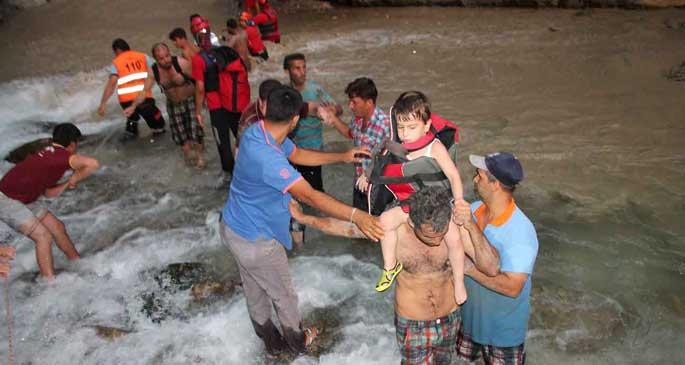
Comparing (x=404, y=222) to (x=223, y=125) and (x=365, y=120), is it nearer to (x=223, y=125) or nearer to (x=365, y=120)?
(x=365, y=120)

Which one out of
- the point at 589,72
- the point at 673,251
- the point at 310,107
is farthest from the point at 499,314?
the point at 589,72

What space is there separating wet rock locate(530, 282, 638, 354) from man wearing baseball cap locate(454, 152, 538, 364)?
4.61 ft

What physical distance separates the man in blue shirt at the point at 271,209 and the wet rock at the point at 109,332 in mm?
1442

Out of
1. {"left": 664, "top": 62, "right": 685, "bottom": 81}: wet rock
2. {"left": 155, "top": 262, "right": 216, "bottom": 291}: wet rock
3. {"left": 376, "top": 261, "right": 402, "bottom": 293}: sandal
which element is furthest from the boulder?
{"left": 664, "top": 62, "right": 685, "bottom": 81}: wet rock

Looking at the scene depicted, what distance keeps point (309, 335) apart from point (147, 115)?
4.93 m

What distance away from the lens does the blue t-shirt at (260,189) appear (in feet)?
10.5

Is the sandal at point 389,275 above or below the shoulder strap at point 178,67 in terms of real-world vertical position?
below

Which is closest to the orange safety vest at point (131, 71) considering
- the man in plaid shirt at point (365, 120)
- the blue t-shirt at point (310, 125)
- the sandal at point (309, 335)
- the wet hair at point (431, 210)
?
the blue t-shirt at point (310, 125)

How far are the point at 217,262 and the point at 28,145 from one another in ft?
17.1

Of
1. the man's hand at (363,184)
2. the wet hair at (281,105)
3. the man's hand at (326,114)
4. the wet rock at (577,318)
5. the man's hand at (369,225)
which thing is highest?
the wet hair at (281,105)

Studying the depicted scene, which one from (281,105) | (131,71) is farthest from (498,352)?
(131,71)

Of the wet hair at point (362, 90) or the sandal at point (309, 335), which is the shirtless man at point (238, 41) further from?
the sandal at point (309, 335)

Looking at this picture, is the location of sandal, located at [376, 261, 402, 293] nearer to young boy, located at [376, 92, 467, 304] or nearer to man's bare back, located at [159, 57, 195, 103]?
young boy, located at [376, 92, 467, 304]

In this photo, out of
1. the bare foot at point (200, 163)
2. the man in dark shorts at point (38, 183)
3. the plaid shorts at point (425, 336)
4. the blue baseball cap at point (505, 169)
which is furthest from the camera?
the bare foot at point (200, 163)
